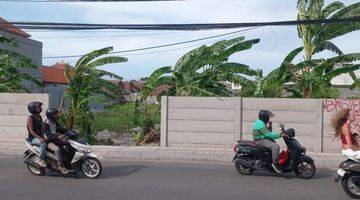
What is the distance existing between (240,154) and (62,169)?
3644mm

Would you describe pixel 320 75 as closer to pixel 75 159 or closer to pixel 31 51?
pixel 75 159

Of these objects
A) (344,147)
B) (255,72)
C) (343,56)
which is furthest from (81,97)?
(344,147)

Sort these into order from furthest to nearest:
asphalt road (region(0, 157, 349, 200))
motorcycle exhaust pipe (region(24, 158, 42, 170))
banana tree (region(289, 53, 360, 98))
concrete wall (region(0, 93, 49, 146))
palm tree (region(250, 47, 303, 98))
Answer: palm tree (region(250, 47, 303, 98))
banana tree (region(289, 53, 360, 98))
concrete wall (region(0, 93, 49, 146))
motorcycle exhaust pipe (region(24, 158, 42, 170))
asphalt road (region(0, 157, 349, 200))

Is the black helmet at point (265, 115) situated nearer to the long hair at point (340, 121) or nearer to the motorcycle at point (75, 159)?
the long hair at point (340, 121)

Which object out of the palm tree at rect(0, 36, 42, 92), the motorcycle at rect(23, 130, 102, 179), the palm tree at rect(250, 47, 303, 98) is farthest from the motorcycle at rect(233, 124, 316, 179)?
the palm tree at rect(0, 36, 42, 92)

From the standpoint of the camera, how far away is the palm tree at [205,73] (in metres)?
18.3

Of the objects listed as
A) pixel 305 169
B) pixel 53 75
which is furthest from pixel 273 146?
pixel 53 75

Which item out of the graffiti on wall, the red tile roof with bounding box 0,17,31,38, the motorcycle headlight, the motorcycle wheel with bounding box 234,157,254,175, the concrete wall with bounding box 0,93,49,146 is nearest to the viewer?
the motorcycle headlight

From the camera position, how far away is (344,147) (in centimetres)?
914

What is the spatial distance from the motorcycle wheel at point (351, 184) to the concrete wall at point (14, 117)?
10.7 meters

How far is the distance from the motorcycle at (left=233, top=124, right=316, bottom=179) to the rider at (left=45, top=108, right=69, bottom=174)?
3.59 m

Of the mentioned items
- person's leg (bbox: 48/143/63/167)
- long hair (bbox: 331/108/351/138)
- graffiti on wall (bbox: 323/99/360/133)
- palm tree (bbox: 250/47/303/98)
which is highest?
palm tree (bbox: 250/47/303/98)

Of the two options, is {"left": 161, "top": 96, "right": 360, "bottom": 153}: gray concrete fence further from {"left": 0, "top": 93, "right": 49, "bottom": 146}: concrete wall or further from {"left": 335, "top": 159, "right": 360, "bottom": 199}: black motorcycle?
{"left": 335, "top": 159, "right": 360, "bottom": 199}: black motorcycle

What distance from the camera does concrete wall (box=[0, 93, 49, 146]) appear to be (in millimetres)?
16891
